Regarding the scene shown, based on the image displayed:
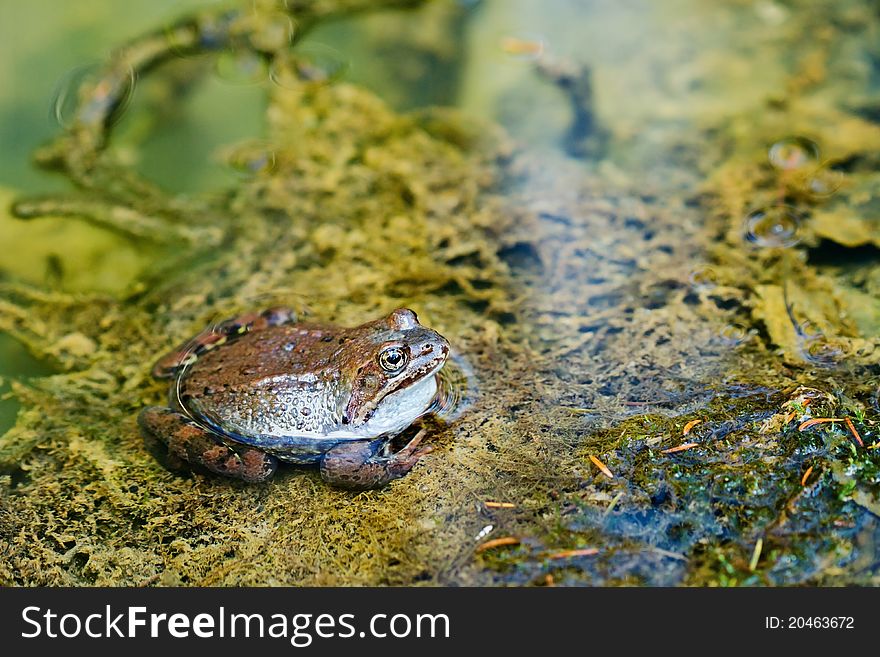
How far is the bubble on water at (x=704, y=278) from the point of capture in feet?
16.3

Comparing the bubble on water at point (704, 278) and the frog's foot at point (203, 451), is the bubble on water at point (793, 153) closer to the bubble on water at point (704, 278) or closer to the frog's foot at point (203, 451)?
the bubble on water at point (704, 278)

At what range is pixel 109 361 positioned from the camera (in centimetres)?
476

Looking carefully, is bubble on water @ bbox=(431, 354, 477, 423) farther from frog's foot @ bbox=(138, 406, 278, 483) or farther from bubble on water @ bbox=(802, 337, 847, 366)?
bubble on water @ bbox=(802, 337, 847, 366)

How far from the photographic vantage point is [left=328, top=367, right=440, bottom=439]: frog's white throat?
165 inches

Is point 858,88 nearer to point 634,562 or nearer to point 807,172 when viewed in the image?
point 807,172

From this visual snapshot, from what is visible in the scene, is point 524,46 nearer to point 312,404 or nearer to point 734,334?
point 734,334

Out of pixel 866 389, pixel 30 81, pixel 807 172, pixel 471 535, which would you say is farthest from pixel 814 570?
pixel 30 81

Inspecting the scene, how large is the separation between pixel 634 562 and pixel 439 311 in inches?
79.1

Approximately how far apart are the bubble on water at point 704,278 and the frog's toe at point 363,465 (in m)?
2.12

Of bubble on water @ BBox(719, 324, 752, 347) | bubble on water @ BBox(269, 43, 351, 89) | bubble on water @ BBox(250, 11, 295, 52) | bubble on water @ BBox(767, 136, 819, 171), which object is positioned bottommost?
bubble on water @ BBox(719, 324, 752, 347)

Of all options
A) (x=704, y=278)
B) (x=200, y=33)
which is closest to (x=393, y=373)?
(x=704, y=278)

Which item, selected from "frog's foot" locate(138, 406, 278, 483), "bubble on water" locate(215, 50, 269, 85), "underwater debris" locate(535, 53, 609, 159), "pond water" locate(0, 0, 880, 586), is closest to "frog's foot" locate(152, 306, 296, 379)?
"pond water" locate(0, 0, 880, 586)

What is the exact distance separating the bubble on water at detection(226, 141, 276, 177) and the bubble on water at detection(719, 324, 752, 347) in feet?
11.7

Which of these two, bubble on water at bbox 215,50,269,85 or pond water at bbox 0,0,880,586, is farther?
bubble on water at bbox 215,50,269,85
